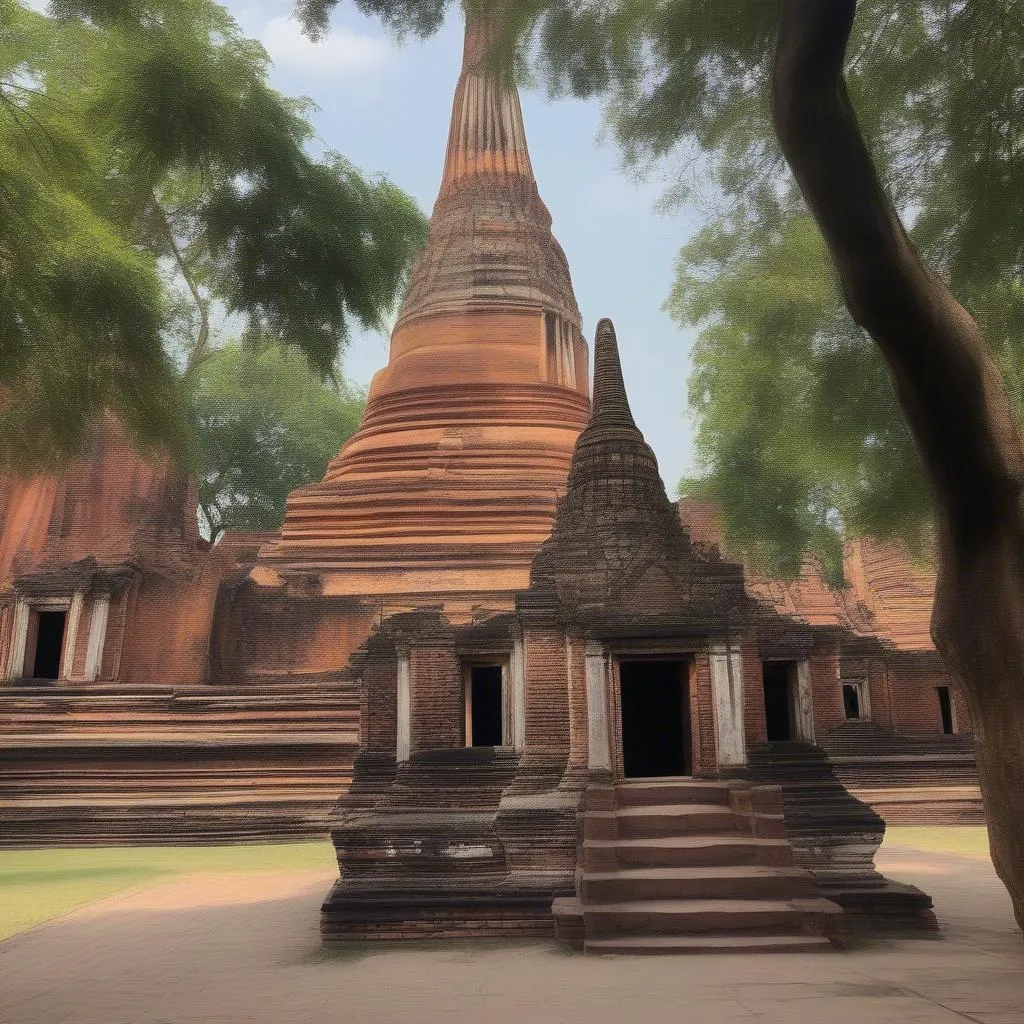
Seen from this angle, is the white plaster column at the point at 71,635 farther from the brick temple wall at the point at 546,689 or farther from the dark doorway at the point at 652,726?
the brick temple wall at the point at 546,689

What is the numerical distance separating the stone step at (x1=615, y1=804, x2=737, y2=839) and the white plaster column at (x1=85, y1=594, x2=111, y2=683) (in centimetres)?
1361

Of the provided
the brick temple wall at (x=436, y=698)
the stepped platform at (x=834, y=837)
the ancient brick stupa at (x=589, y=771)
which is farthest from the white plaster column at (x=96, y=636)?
the stepped platform at (x=834, y=837)

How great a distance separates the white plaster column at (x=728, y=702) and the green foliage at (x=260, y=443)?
92.0 ft

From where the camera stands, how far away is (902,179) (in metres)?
6.32

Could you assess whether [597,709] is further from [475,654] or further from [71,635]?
[71,635]

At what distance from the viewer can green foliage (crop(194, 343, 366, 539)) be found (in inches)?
1352

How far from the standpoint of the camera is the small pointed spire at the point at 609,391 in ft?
37.6

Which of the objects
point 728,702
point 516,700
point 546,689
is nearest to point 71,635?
point 516,700

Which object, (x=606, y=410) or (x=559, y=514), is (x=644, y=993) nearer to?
(x=559, y=514)

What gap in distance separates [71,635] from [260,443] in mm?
17605

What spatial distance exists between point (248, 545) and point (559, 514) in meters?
11.9

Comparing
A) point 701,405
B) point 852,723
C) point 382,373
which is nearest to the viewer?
point 701,405

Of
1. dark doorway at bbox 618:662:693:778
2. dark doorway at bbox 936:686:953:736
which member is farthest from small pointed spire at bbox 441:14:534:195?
dark doorway at bbox 618:662:693:778

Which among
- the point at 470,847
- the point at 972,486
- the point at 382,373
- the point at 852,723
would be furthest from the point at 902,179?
the point at 382,373
